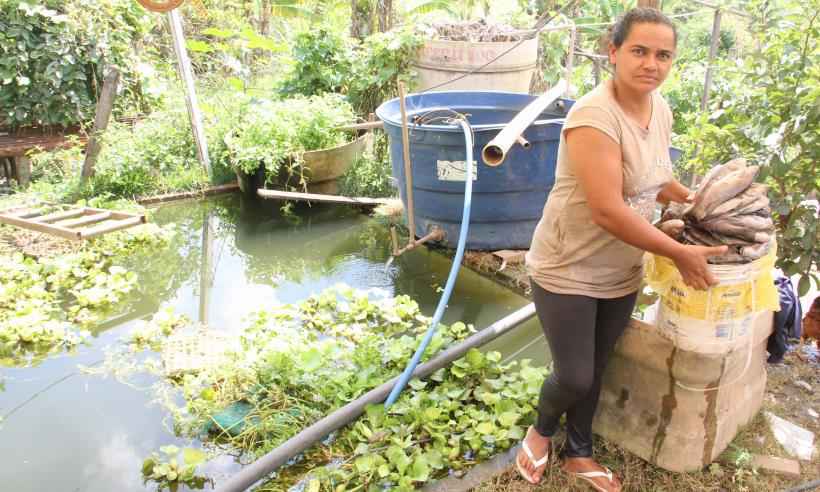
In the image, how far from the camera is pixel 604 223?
1752mm

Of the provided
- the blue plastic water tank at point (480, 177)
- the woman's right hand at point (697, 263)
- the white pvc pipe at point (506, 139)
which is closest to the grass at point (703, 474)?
the woman's right hand at point (697, 263)

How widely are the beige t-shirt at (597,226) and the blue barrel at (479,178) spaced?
1936 mm

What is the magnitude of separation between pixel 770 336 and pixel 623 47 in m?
1.56

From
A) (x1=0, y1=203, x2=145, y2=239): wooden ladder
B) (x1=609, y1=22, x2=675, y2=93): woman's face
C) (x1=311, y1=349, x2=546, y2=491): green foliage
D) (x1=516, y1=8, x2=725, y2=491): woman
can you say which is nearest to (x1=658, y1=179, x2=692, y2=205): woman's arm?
(x1=516, y1=8, x2=725, y2=491): woman

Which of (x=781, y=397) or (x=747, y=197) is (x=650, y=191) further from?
(x=781, y=397)

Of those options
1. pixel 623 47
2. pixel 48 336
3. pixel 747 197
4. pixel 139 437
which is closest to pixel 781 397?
pixel 747 197

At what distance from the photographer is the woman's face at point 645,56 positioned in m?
1.68

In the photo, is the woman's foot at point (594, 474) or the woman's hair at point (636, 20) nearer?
the woman's hair at point (636, 20)

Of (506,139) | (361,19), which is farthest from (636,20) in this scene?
(361,19)

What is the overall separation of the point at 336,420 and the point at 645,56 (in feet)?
5.86

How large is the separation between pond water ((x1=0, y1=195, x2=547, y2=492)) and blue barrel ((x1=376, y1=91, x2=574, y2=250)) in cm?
38

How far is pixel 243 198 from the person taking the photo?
630cm

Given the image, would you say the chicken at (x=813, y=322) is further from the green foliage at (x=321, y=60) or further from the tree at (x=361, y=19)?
the tree at (x=361, y=19)

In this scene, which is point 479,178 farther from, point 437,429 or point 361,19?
point 361,19
